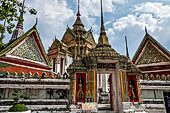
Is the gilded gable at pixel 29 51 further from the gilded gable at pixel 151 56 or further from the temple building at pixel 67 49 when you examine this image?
the gilded gable at pixel 151 56

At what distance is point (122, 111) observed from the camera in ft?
25.4

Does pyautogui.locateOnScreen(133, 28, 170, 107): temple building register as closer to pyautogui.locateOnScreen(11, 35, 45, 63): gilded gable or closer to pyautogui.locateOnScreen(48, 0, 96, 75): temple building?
pyautogui.locateOnScreen(11, 35, 45, 63): gilded gable

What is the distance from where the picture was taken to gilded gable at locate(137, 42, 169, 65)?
1481cm

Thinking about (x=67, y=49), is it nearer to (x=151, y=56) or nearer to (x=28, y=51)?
(x=28, y=51)

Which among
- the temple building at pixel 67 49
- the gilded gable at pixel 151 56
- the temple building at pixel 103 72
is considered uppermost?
the temple building at pixel 67 49

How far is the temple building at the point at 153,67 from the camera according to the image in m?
9.63

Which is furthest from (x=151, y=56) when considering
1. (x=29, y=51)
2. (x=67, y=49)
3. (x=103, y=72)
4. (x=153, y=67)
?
(x=67, y=49)

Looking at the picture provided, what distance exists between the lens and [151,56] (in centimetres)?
1559

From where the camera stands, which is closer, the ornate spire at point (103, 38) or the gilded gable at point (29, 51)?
the ornate spire at point (103, 38)

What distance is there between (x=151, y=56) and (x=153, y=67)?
1573 millimetres

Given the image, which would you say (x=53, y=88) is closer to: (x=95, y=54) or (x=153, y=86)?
(x=95, y=54)

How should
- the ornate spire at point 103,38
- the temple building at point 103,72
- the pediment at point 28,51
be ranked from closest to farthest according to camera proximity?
the temple building at point 103,72, the ornate spire at point 103,38, the pediment at point 28,51

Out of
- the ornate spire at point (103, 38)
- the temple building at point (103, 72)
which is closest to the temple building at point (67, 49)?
the ornate spire at point (103, 38)

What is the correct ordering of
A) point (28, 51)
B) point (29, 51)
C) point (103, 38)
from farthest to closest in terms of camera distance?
point (29, 51) → point (28, 51) → point (103, 38)
